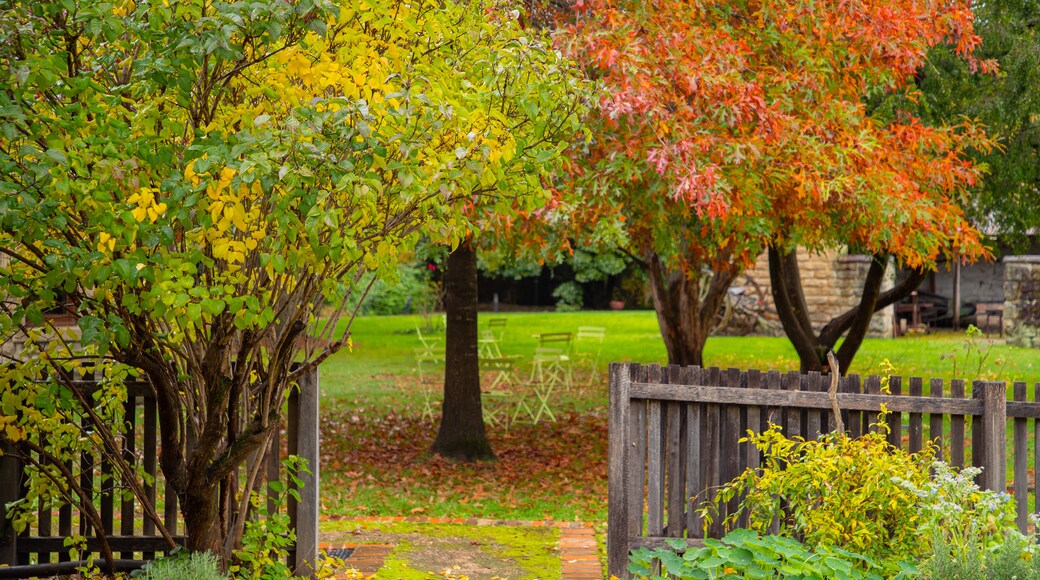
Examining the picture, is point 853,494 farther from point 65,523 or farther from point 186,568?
point 65,523

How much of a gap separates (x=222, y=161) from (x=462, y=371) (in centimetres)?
713

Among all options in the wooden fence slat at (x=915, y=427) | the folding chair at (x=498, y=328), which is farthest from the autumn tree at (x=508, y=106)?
the folding chair at (x=498, y=328)

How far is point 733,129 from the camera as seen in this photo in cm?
803

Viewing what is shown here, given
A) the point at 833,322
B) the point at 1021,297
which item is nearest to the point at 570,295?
the point at 1021,297

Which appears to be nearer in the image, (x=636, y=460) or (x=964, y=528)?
(x=964, y=528)

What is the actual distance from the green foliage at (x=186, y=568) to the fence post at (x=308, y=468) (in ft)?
2.71

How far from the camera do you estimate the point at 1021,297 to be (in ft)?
65.5

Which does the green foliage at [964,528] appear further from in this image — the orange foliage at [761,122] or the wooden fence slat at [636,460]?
the orange foliage at [761,122]

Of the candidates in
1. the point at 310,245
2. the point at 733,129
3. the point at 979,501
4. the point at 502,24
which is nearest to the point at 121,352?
the point at 310,245

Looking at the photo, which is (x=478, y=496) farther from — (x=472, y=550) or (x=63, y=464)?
(x=63, y=464)

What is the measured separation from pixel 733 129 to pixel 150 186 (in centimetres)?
517

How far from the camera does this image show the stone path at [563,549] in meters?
6.15

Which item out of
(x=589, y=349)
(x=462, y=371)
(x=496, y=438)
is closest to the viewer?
(x=462, y=371)

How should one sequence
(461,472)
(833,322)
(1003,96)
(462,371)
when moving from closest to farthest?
(461,472), (1003,96), (462,371), (833,322)
